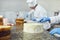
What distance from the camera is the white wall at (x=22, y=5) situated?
2.60 metres

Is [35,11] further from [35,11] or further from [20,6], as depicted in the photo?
[20,6]

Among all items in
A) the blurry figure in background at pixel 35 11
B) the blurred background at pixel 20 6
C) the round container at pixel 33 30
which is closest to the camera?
the round container at pixel 33 30

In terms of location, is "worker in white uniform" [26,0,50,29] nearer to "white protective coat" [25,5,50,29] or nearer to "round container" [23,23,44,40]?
"white protective coat" [25,5,50,29]

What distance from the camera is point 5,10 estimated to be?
262 cm

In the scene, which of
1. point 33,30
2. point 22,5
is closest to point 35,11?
point 22,5

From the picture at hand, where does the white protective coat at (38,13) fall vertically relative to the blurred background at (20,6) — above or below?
below

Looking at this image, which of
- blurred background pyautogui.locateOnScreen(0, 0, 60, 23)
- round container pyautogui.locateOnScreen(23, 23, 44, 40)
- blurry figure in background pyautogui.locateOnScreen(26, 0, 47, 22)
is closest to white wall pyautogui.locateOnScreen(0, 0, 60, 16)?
blurred background pyautogui.locateOnScreen(0, 0, 60, 23)

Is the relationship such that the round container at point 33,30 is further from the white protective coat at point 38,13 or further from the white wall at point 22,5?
the white wall at point 22,5

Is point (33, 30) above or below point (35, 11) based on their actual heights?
below

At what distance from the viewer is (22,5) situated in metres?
2.62

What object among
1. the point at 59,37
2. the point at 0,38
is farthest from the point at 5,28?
the point at 59,37

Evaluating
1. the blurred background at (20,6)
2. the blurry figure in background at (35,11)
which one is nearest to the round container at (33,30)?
the blurry figure in background at (35,11)

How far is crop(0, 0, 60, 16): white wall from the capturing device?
260cm

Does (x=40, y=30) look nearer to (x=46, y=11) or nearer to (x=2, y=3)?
(x=46, y=11)
